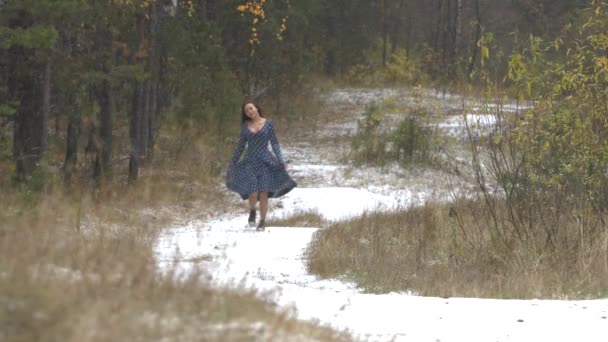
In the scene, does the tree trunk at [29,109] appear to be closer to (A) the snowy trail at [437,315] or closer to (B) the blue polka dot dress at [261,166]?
(B) the blue polka dot dress at [261,166]

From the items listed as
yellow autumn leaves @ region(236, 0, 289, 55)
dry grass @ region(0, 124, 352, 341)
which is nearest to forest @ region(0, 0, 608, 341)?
dry grass @ region(0, 124, 352, 341)

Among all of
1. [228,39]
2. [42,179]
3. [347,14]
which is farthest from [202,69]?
[347,14]

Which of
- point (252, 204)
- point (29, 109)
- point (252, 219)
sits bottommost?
point (252, 219)

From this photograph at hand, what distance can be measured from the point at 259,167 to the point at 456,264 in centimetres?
340

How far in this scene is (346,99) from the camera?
3122 centimetres

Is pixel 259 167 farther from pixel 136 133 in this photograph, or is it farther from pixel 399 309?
pixel 399 309

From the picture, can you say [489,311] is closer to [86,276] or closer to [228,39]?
[86,276]

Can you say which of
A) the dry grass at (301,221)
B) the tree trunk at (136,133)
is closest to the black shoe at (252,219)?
the dry grass at (301,221)

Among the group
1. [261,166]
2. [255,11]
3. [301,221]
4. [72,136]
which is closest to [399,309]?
[261,166]

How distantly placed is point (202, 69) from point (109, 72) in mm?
4264

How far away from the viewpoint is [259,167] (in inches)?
474

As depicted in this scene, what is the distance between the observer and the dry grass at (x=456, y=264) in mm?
8289

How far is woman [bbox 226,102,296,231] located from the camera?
11.9 metres

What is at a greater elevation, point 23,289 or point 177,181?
point 23,289
